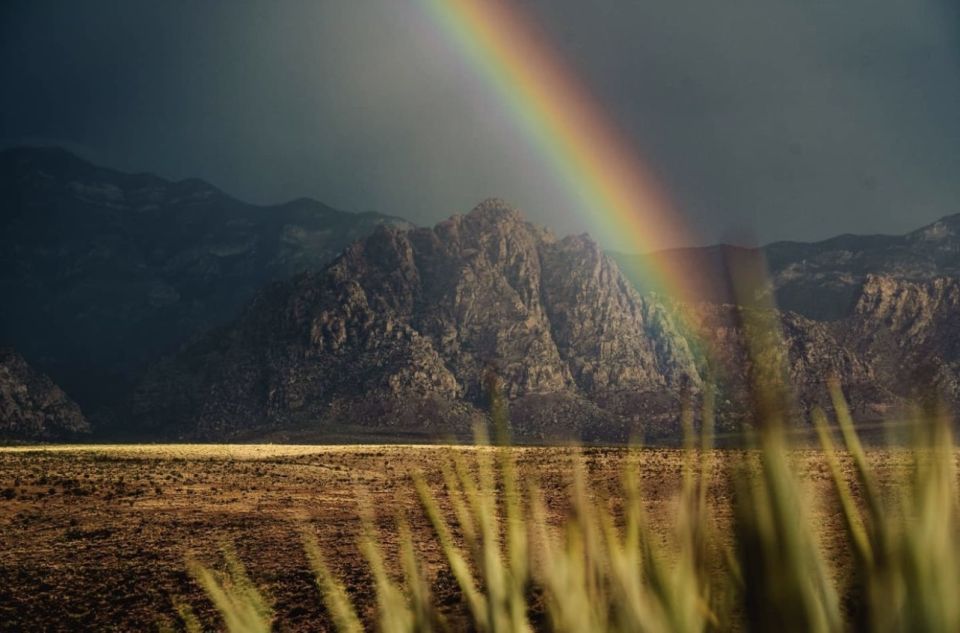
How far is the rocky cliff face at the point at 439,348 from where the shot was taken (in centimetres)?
13350

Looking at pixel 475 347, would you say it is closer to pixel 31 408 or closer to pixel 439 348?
pixel 439 348

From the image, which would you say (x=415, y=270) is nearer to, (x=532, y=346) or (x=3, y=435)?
(x=532, y=346)

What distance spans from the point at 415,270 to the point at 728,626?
158578 millimetres

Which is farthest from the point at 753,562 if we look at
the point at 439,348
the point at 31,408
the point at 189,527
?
the point at 31,408

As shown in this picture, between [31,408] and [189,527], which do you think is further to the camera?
[31,408]

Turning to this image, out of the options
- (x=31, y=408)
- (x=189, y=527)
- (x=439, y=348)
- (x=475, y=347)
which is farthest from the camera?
(x=475, y=347)

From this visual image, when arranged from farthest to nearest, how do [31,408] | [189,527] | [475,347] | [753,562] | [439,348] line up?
[475,347] → [439,348] → [31,408] → [189,527] → [753,562]

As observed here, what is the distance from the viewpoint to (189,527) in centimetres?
2108

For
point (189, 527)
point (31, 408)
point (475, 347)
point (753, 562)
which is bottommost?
point (189, 527)

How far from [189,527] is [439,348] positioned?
125798 millimetres

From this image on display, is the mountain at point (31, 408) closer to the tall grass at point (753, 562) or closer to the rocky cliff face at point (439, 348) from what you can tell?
the rocky cliff face at point (439, 348)

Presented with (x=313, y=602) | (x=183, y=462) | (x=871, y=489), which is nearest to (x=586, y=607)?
(x=871, y=489)

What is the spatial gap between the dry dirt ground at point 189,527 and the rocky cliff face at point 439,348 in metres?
87.4

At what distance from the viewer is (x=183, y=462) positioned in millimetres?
41750
